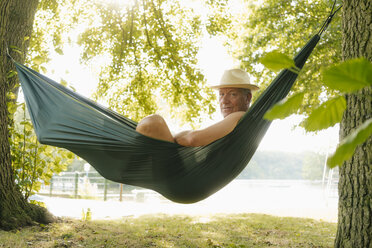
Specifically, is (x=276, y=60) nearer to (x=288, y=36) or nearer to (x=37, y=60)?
(x=37, y=60)

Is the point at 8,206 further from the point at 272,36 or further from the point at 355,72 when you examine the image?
the point at 272,36

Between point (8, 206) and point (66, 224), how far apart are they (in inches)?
21.6

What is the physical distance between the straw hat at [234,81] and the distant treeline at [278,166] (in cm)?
2620

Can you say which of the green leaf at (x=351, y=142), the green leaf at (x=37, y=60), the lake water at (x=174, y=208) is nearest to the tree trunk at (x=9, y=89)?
the green leaf at (x=37, y=60)

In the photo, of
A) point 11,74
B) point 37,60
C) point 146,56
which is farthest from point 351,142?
point 146,56

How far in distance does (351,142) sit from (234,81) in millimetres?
1794

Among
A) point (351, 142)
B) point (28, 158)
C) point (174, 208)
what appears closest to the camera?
point (351, 142)

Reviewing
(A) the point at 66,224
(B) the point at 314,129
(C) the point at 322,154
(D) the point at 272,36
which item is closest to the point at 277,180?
(C) the point at 322,154

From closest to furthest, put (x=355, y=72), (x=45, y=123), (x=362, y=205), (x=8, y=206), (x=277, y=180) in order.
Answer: (x=355, y=72) → (x=362, y=205) → (x=45, y=123) → (x=8, y=206) → (x=277, y=180)

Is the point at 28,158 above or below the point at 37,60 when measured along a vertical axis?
below

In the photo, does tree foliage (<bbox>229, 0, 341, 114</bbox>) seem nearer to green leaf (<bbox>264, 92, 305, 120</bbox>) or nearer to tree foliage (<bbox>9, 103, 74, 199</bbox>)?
tree foliage (<bbox>9, 103, 74, 199</bbox>)

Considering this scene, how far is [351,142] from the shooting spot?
41cm

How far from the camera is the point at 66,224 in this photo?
3305 mm

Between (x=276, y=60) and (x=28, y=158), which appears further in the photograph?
(x=28, y=158)
